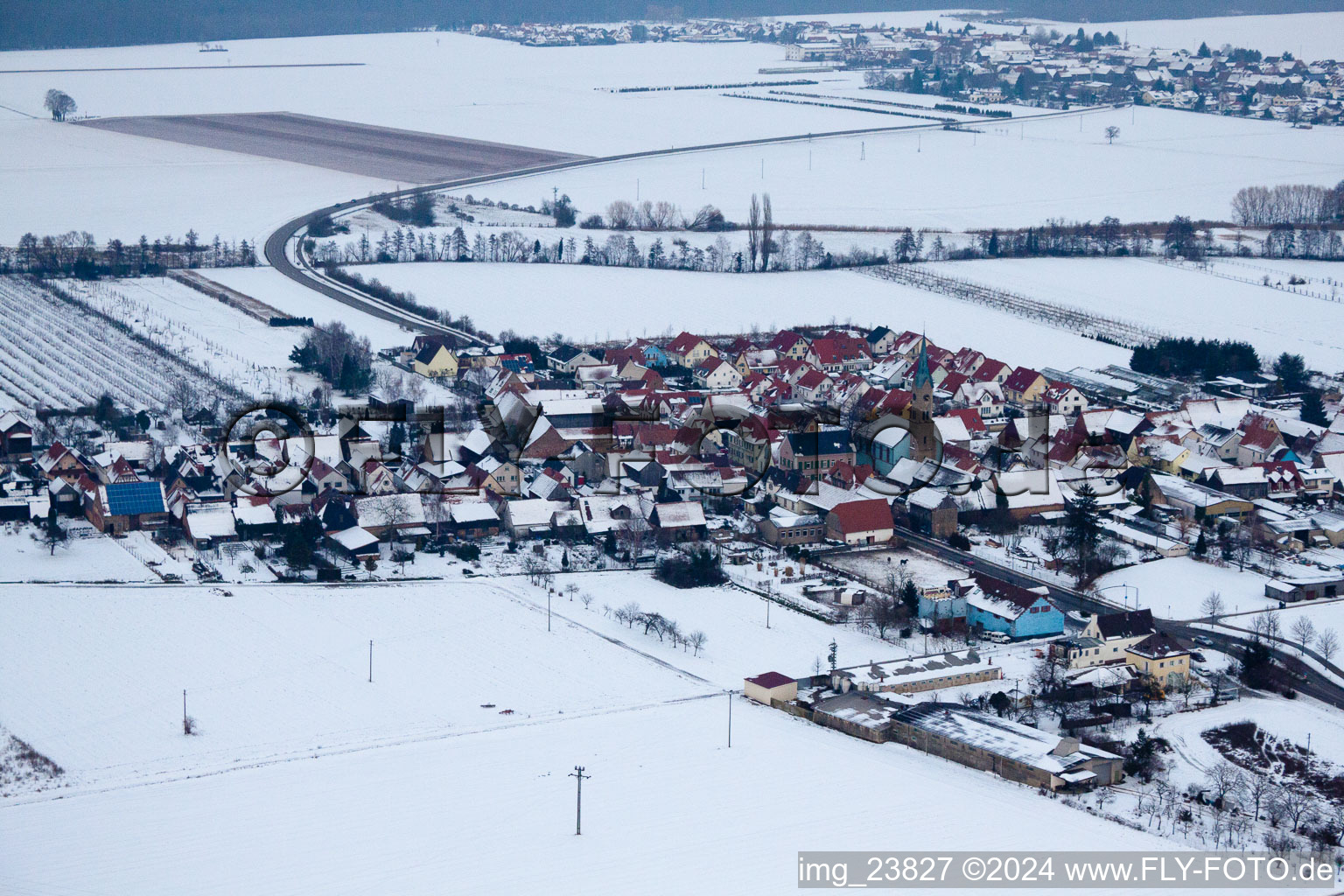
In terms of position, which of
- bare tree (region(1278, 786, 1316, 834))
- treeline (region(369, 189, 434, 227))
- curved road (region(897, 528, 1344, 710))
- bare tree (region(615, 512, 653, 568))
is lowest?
bare tree (region(1278, 786, 1316, 834))

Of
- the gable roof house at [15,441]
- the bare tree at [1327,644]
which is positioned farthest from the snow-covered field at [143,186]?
the bare tree at [1327,644]

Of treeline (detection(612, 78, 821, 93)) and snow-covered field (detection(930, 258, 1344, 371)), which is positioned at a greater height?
treeline (detection(612, 78, 821, 93))

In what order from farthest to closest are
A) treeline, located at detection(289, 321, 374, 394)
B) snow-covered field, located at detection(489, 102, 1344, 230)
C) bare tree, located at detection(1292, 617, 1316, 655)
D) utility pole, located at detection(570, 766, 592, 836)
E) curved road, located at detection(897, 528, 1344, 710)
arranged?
snow-covered field, located at detection(489, 102, 1344, 230)
treeline, located at detection(289, 321, 374, 394)
bare tree, located at detection(1292, 617, 1316, 655)
curved road, located at detection(897, 528, 1344, 710)
utility pole, located at detection(570, 766, 592, 836)

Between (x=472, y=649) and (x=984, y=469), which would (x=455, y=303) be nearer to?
(x=984, y=469)

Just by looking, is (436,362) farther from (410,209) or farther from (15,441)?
(410,209)

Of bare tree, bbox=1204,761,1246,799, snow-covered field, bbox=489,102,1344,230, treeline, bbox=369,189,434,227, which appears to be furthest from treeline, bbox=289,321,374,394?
bare tree, bbox=1204,761,1246,799

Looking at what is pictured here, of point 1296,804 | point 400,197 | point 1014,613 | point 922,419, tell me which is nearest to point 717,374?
point 922,419

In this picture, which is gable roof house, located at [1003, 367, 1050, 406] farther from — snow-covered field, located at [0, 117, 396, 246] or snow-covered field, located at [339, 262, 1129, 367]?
snow-covered field, located at [0, 117, 396, 246]
